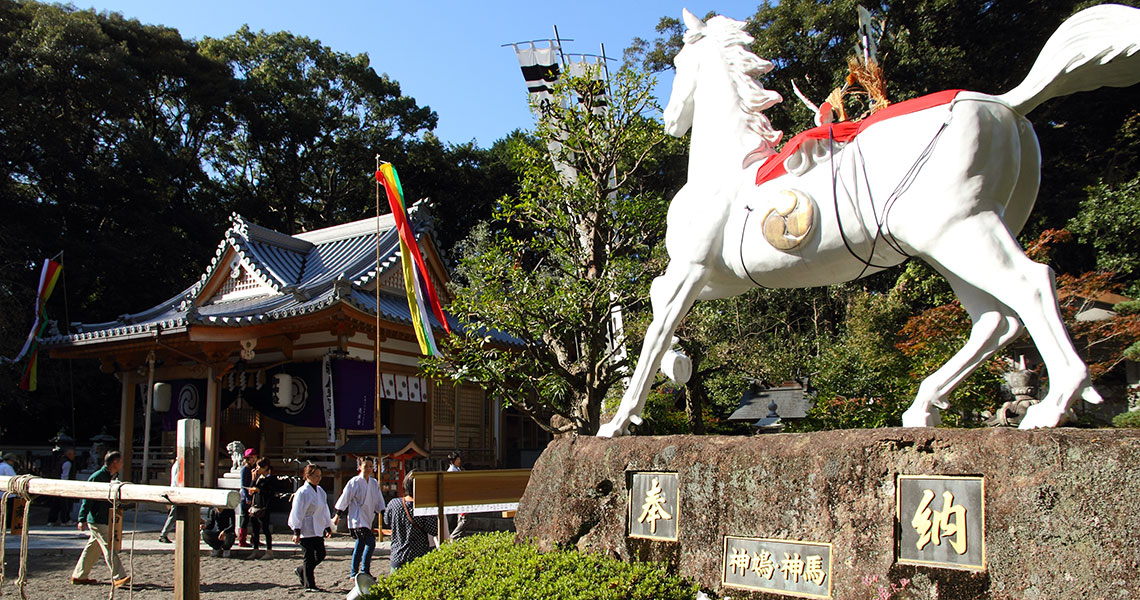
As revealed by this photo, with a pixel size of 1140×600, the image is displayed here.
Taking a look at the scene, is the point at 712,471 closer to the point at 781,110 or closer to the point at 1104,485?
the point at 1104,485

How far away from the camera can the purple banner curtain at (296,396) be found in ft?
46.8

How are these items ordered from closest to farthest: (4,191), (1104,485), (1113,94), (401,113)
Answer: (1104,485), (1113,94), (4,191), (401,113)

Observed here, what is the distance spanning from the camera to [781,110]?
766 inches

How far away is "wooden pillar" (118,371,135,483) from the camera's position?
1514 cm

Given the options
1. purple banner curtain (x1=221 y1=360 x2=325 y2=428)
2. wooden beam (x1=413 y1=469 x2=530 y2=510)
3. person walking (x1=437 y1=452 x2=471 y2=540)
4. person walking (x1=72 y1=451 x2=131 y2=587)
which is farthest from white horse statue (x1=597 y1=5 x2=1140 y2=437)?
purple banner curtain (x1=221 y1=360 x2=325 y2=428)

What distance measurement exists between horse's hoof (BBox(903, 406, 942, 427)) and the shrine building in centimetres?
944

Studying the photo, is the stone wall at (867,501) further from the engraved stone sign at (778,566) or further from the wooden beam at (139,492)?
the wooden beam at (139,492)

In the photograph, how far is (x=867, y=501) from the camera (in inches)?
147

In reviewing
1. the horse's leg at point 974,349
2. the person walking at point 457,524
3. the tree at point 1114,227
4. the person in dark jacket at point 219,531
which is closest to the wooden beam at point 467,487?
the person walking at point 457,524

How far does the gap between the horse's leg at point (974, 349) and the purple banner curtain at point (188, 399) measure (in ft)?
45.9

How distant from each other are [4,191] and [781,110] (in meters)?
21.7

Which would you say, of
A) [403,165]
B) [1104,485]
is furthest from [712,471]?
[403,165]

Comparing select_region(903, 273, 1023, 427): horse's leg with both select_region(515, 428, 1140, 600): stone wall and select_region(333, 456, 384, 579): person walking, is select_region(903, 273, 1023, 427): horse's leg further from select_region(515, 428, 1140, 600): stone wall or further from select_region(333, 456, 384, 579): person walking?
select_region(333, 456, 384, 579): person walking

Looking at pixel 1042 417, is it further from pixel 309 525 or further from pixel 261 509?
pixel 261 509
